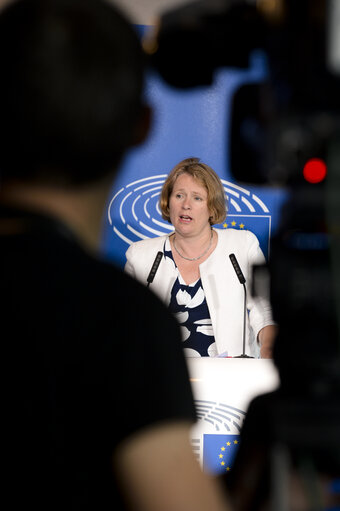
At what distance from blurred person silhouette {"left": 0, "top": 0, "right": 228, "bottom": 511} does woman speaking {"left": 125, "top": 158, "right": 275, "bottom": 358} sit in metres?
2.49

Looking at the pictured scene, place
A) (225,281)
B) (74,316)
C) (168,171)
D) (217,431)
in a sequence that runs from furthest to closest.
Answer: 1. (168,171)
2. (225,281)
3. (217,431)
4. (74,316)

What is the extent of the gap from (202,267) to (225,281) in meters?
0.15

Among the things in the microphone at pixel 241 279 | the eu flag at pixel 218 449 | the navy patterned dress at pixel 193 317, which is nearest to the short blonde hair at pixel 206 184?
the microphone at pixel 241 279

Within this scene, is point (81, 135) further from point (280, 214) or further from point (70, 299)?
point (280, 214)

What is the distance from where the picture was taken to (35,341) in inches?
20.8

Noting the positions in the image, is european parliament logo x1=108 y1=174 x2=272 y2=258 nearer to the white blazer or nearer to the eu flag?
the white blazer

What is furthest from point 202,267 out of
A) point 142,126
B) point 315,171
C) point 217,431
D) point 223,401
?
point 142,126

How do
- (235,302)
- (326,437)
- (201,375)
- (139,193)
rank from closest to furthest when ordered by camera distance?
(326,437) < (201,375) < (235,302) < (139,193)

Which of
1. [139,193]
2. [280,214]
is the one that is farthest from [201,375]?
[280,214]

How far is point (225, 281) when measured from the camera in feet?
10.6

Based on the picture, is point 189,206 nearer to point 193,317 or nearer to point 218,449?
point 193,317

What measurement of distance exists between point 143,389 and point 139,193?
10.4ft

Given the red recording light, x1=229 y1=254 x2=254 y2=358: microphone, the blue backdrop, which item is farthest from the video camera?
the blue backdrop

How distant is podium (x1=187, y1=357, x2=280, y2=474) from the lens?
2.67 metres
